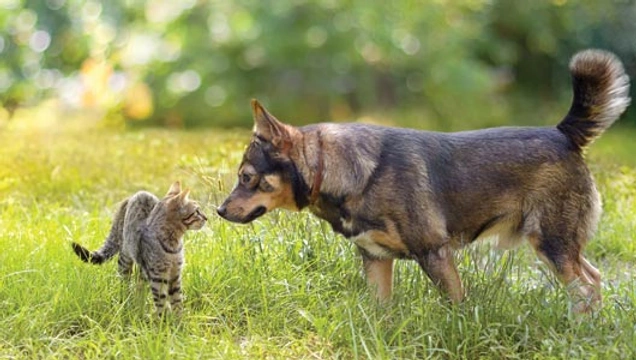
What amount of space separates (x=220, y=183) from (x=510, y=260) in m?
1.67

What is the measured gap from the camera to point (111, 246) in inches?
194

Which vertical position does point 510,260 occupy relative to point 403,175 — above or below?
below

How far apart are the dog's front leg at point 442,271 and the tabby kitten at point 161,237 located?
3.47 ft

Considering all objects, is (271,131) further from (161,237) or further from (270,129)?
(161,237)

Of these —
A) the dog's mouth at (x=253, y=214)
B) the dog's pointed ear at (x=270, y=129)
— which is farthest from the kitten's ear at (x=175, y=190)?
the dog's pointed ear at (x=270, y=129)

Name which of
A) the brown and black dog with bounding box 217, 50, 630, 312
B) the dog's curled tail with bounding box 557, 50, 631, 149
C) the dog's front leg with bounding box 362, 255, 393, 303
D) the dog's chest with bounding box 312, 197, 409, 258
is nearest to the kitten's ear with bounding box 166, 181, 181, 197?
the brown and black dog with bounding box 217, 50, 630, 312

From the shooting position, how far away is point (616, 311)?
15.3ft

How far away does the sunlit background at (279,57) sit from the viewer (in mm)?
12977

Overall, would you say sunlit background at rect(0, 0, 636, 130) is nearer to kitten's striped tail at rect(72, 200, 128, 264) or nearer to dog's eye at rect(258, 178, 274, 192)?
kitten's striped tail at rect(72, 200, 128, 264)

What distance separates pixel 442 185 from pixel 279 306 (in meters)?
0.98

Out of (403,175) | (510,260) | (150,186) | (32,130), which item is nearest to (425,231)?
(403,175)

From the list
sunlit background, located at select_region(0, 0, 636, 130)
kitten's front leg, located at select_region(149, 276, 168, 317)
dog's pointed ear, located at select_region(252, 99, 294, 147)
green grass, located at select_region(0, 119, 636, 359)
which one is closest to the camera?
green grass, located at select_region(0, 119, 636, 359)

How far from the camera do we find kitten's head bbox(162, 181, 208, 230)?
4492 millimetres

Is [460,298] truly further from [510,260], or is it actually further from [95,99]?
[95,99]
